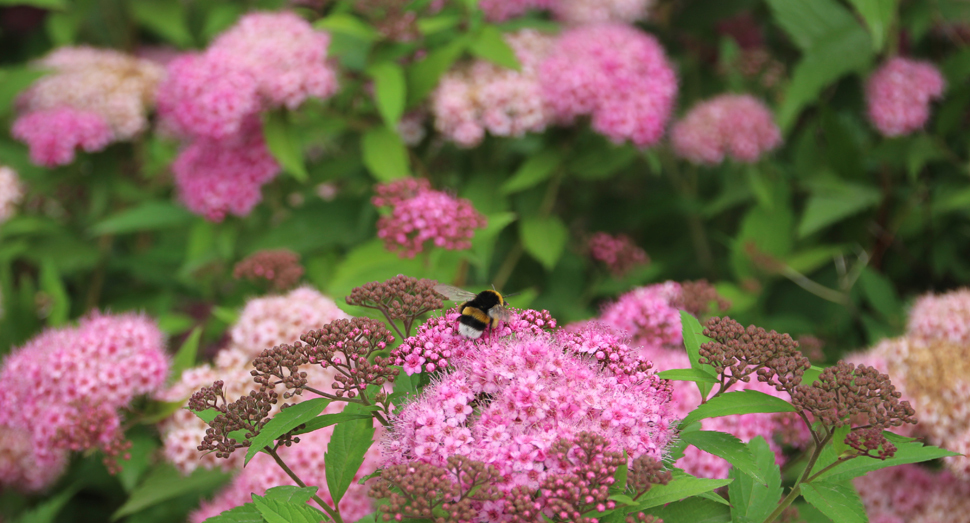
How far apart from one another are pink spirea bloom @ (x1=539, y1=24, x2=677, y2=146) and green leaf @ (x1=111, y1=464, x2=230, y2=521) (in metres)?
1.47

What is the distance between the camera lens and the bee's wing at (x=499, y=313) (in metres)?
1.31

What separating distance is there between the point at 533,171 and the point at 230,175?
101 cm

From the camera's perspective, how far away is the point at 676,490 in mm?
1076

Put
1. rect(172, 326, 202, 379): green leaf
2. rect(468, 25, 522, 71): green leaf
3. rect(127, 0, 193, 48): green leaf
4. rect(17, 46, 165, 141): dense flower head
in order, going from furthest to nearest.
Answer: rect(127, 0, 193, 48): green leaf → rect(17, 46, 165, 141): dense flower head → rect(468, 25, 522, 71): green leaf → rect(172, 326, 202, 379): green leaf

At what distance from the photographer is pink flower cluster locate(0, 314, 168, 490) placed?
5.78ft

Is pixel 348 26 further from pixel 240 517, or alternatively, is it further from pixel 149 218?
pixel 240 517

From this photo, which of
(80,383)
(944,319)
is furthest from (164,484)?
(944,319)

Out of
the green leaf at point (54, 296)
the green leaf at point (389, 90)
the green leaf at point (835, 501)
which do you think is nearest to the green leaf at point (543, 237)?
the green leaf at point (389, 90)

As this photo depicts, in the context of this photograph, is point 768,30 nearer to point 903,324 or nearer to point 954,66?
point 954,66

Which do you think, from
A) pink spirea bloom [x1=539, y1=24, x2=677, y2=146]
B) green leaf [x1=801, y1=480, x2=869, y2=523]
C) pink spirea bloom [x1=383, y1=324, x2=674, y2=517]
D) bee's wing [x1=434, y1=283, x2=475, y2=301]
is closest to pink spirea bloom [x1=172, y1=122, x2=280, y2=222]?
pink spirea bloom [x1=539, y1=24, x2=677, y2=146]

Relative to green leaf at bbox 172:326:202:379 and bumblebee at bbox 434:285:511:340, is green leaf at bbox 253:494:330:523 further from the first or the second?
green leaf at bbox 172:326:202:379

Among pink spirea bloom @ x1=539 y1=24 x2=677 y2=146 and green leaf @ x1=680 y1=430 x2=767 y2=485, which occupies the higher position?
pink spirea bloom @ x1=539 y1=24 x2=677 y2=146

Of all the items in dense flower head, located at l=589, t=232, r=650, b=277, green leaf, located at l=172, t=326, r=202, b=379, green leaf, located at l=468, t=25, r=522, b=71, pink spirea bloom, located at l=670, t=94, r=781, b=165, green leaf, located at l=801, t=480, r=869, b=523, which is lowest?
green leaf, located at l=172, t=326, r=202, b=379

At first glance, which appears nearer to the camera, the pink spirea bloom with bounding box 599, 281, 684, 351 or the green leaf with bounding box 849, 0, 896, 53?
the pink spirea bloom with bounding box 599, 281, 684, 351
